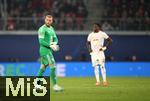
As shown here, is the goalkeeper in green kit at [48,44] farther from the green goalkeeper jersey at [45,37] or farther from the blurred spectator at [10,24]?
the blurred spectator at [10,24]

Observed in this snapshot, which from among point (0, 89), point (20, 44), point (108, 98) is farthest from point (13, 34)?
point (108, 98)

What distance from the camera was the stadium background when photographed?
1476 inches

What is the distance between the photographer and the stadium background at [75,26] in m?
37.5

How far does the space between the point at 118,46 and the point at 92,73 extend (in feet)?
18.1

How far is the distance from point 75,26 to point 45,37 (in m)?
17.8

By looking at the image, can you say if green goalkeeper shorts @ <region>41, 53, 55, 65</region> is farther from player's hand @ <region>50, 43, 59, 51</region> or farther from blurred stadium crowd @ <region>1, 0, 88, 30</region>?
blurred stadium crowd @ <region>1, 0, 88, 30</region>

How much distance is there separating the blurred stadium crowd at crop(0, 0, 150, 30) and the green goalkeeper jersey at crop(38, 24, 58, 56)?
1663cm

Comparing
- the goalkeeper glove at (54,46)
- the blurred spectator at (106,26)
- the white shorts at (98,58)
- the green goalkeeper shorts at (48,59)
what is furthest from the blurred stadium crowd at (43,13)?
the goalkeeper glove at (54,46)

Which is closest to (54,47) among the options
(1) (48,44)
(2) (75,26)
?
(1) (48,44)

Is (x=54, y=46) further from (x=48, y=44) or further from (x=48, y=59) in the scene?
(x=48, y=59)

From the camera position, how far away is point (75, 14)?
1516 inches

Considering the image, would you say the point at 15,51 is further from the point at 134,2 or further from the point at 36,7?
the point at 134,2

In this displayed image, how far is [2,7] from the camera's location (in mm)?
37469

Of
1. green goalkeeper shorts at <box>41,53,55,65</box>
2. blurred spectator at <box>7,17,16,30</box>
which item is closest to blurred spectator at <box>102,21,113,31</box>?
blurred spectator at <box>7,17,16,30</box>
